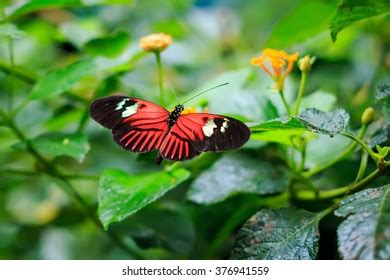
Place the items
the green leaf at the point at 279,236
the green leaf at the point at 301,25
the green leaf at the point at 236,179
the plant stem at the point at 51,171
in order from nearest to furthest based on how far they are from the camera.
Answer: the green leaf at the point at 279,236 < the green leaf at the point at 236,179 < the plant stem at the point at 51,171 < the green leaf at the point at 301,25

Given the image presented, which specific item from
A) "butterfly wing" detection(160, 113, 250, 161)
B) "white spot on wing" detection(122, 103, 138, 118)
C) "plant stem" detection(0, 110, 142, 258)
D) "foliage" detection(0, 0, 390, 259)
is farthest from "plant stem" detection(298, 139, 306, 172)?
"plant stem" detection(0, 110, 142, 258)

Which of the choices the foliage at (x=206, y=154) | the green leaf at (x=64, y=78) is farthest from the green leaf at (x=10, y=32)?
the green leaf at (x=64, y=78)

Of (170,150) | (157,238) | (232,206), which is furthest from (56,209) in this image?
(170,150)

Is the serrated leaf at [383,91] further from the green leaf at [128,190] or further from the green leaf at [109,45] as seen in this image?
the green leaf at [109,45]

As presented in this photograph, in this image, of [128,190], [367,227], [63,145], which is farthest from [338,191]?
[63,145]

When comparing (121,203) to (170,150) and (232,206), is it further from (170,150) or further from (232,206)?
(232,206)
